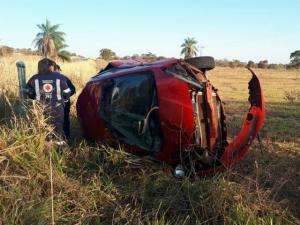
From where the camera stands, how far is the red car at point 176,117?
679 cm

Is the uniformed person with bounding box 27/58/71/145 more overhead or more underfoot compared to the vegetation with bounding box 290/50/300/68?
more overhead

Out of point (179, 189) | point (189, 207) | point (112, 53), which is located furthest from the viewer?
point (112, 53)

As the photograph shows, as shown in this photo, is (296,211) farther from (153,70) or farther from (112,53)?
(112,53)

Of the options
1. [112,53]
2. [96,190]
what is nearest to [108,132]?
[96,190]

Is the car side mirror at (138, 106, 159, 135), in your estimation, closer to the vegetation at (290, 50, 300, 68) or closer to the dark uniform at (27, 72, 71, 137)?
the dark uniform at (27, 72, 71, 137)

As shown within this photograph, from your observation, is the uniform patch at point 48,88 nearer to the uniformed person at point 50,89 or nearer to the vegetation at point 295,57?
the uniformed person at point 50,89

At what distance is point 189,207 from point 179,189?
44 centimetres

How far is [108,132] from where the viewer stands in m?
7.80

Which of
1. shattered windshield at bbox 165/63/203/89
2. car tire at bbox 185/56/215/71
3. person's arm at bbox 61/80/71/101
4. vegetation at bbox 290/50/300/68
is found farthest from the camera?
vegetation at bbox 290/50/300/68

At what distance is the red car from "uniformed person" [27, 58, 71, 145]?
0.98 metres

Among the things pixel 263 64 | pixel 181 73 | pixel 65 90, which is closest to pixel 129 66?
pixel 65 90

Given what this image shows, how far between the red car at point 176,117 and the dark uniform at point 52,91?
95cm

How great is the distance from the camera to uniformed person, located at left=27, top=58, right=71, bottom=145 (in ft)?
28.0

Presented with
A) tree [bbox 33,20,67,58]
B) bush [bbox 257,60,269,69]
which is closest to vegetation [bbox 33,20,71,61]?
tree [bbox 33,20,67,58]
